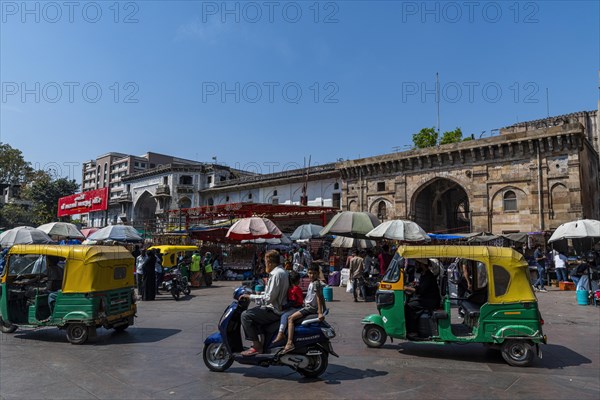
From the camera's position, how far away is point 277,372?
19.0 ft

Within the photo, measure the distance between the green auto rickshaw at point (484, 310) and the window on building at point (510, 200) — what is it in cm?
2212

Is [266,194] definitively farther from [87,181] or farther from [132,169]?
[87,181]

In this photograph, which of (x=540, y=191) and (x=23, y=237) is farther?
(x=540, y=191)

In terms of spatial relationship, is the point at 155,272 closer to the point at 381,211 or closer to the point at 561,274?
the point at 561,274

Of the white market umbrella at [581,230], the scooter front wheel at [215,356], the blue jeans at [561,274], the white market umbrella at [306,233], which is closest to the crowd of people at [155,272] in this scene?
the white market umbrella at [306,233]

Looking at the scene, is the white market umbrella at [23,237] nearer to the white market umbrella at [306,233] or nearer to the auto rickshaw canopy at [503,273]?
the white market umbrella at [306,233]

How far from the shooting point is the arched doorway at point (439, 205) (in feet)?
104

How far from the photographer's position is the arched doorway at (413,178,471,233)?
31812mm

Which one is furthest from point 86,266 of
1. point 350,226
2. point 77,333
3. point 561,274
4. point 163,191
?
point 163,191

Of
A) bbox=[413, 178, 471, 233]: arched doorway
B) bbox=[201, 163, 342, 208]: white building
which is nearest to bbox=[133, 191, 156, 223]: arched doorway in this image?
bbox=[201, 163, 342, 208]: white building

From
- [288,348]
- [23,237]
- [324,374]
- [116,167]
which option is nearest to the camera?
[288,348]

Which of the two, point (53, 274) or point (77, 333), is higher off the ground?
point (53, 274)

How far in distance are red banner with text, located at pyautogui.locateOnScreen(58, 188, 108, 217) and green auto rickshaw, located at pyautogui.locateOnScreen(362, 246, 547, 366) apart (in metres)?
46.5

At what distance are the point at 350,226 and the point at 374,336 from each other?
9045 mm
